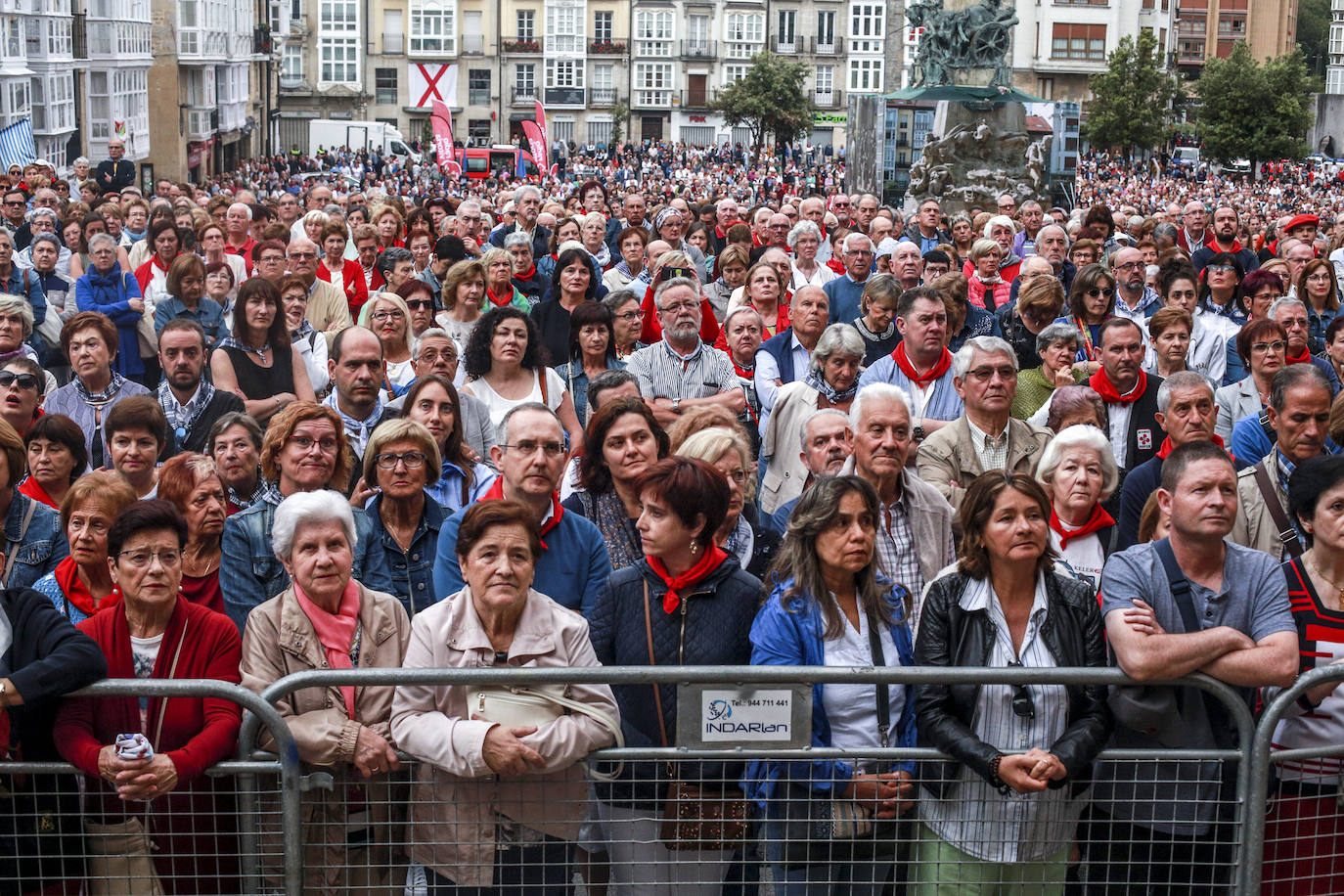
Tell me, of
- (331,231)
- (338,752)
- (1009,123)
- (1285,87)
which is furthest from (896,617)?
(1285,87)

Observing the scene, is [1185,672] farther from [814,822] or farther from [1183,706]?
[814,822]

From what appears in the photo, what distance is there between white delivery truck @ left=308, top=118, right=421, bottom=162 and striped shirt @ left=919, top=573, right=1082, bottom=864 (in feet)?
197

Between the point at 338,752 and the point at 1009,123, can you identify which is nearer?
the point at 338,752

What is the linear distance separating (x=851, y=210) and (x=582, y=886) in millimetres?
12887

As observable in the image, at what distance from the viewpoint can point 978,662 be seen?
450 centimetres

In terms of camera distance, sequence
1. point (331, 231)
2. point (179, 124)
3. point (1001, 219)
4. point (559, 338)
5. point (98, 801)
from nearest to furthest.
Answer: point (98, 801) → point (559, 338) → point (331, 231) → point (1001, 219) → point (179, 124)

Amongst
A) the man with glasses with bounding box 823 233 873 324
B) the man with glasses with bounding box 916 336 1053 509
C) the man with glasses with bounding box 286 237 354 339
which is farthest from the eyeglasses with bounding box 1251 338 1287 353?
the man with glasses with bounding box 286 237 354 339

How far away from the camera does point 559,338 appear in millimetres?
9945

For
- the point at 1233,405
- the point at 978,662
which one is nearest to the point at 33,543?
the point at 978,662

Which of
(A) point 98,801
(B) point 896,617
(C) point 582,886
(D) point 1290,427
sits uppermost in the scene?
(D) point 1290,427

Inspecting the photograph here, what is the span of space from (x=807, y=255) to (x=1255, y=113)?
45329mm

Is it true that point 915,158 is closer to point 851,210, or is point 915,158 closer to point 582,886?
point 851,210

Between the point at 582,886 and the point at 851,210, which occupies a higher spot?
the point at 851,210

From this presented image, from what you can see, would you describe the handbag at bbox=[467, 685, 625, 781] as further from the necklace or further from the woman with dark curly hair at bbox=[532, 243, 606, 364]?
the woman with dark curly hair at bbox=[532, 243, 606, 364]
